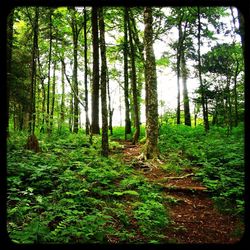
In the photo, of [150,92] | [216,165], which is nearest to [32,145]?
[150,92]

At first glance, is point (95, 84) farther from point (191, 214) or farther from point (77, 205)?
point (77, 205)

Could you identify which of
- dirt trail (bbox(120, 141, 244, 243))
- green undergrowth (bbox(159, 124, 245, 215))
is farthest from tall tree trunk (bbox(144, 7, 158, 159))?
dirt trail (bbox(120, 141, 244, 243))

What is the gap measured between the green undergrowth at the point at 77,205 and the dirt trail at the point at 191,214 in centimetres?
33

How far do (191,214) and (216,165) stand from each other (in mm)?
3372

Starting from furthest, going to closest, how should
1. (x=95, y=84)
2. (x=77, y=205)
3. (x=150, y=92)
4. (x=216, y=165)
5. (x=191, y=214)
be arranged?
(x=95, y=84)
(x=150, y=92)
(x=216, y=165)
(x=191, y=214)
(x=77, y=205)

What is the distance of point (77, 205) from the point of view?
5.17 m

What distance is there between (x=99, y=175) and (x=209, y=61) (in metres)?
17.6

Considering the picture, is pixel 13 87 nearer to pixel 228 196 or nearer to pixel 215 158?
pixel 215 158

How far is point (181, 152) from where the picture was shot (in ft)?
38.3

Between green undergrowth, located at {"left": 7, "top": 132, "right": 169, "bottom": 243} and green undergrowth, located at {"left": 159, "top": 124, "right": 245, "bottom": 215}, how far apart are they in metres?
1.45

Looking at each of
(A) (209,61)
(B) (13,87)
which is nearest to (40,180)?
(B) (13,87)

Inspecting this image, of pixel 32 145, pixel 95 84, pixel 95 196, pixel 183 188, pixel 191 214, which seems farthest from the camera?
pixel 95 84

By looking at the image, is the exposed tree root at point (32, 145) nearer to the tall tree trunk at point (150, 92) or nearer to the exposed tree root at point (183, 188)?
the tall tree trunk at point (150, 92)
